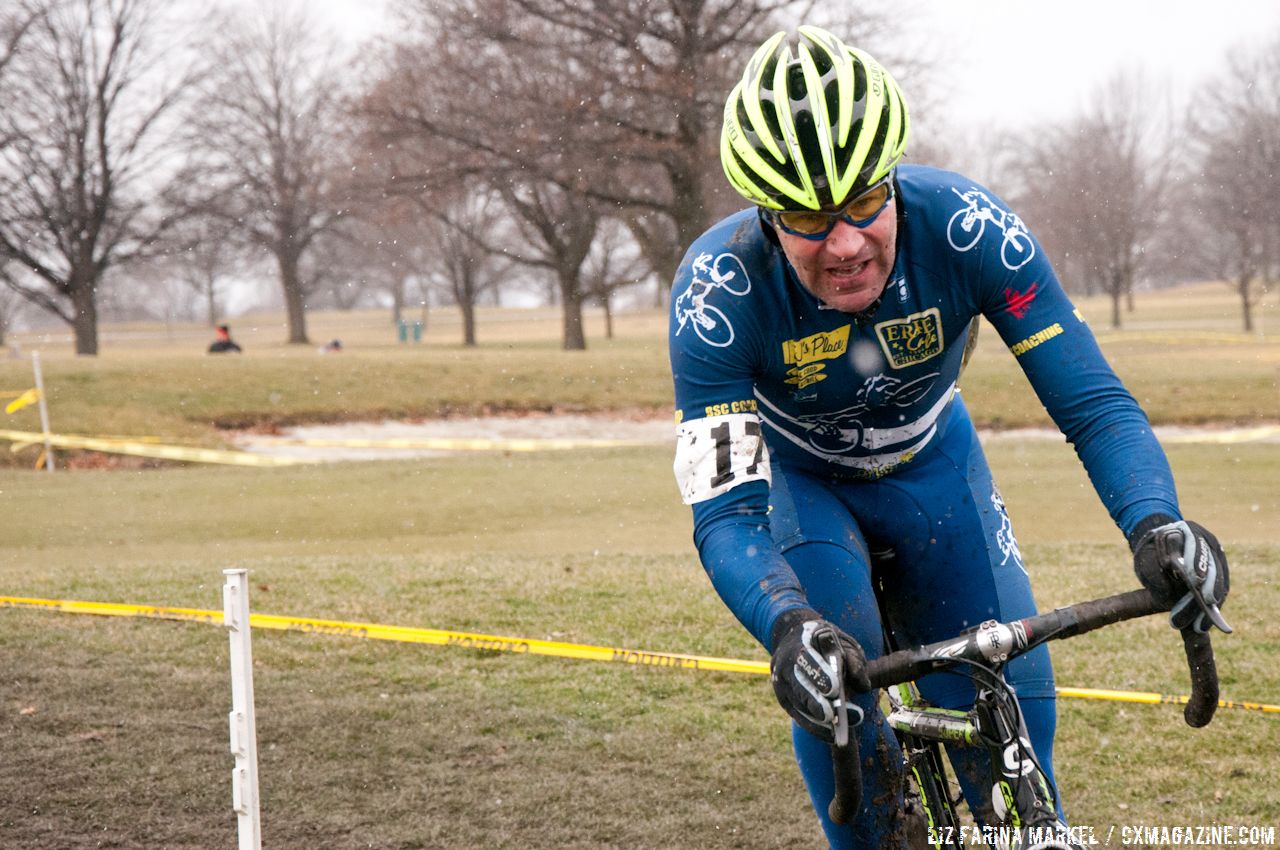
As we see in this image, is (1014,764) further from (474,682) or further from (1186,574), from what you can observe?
(474,682)

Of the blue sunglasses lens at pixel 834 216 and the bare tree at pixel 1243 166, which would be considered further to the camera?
the bare tree at pixel 1243 166

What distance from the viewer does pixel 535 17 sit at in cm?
2672

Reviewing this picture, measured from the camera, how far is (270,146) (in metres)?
40.3

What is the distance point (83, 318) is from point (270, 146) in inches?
306

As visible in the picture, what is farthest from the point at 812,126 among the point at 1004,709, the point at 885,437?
the point at 1004,709

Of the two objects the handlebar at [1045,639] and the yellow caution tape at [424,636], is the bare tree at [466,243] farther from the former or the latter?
the handlebar at [1045,639]

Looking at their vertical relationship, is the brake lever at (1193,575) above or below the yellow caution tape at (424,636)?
above

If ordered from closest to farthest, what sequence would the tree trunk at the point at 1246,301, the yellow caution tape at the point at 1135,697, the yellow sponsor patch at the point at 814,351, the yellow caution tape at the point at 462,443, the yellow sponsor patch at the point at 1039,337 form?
the yellow sponsor patch at the point at 1039,337 → the yellow sponsor patch at the point at 814,351 → the yellow caution tape at the point at 1135,697 → the yellow caution tape at the point at 462,443 → the tree trunk at the point at 1246,301

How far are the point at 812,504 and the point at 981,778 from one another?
32.3 inches

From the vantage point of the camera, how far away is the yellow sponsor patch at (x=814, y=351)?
3.15 m

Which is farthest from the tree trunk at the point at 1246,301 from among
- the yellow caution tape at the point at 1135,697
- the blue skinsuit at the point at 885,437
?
the blue skinsuit at the point at 885,437

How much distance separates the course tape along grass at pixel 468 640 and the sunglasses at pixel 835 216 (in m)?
3.83

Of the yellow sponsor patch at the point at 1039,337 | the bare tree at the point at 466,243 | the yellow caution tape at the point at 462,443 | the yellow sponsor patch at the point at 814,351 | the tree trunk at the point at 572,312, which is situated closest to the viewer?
the yellow sponsor patch at the point at 1039,337

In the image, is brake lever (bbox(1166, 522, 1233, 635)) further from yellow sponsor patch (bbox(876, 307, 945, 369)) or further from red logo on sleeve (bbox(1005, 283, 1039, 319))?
yellow sponsor patch (bbox(876, 307, 945, 369))
